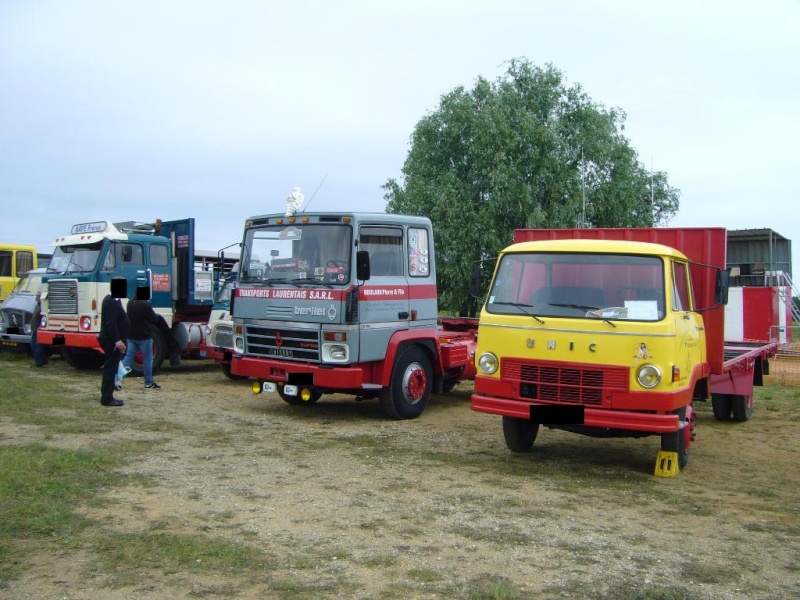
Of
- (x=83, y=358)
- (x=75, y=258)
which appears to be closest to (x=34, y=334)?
(x=83, y=358)

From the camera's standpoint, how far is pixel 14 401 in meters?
11.9

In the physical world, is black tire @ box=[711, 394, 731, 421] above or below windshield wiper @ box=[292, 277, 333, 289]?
below

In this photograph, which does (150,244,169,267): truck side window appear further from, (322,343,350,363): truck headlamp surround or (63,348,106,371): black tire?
(322,343,350,363): truck headlamp surround

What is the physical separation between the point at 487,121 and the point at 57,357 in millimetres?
17185

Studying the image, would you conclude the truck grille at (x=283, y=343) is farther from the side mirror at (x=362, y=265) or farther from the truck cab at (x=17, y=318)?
the truck cab at (x=17, y=318)

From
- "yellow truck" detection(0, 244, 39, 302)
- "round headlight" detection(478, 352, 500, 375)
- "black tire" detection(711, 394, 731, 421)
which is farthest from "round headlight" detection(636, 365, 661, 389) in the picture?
"yellow truck" detection(0, 244, 39, 302)

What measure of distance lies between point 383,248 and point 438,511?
198 inches

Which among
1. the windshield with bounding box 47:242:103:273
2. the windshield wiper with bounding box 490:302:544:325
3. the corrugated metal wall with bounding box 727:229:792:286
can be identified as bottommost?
the windshield wiper with bounding box 490:302:544:325

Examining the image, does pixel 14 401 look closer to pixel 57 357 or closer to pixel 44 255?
pixel 57 357

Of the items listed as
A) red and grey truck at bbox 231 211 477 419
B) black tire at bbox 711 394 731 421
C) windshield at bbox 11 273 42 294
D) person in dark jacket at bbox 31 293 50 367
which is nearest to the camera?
red and grey truck at bbox 231 211 477 419

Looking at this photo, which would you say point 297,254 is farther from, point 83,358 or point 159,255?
Answer: point 83,358

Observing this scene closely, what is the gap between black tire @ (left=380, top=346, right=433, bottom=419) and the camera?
36.0 feet

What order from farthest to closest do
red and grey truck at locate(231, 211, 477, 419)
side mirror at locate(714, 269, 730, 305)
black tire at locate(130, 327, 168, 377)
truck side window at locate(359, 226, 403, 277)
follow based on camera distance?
1. black tire at locate(130, 327, 168, 377)
2. truck side window at locate(359, 226, 403, 277)
3. red and grey truck at locate(231, 211, 477, 419)
4. side mirror at locate(714, 269, 730, 305)

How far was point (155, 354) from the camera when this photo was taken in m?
15.9
